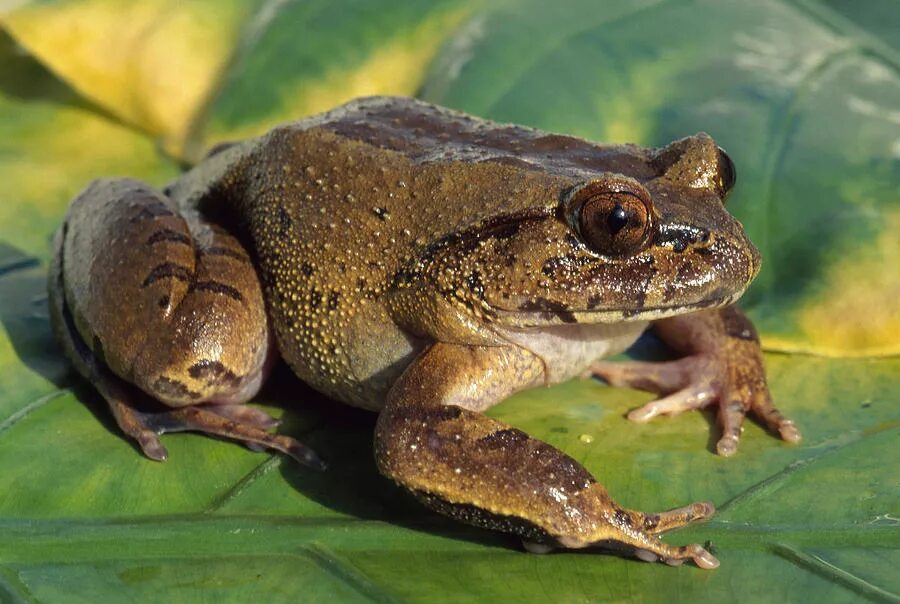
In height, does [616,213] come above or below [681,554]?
above

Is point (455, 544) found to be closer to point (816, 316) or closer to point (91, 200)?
point (816, 316)

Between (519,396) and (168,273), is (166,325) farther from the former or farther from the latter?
(519,396)

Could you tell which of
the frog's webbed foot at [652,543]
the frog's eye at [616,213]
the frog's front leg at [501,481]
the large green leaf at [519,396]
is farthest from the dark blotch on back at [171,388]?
the frog's eye at [616,213]

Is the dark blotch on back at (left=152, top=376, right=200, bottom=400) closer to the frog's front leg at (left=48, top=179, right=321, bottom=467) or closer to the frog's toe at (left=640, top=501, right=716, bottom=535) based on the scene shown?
the frog's front leg at (left=48, top=179, right=321, bottom=467)

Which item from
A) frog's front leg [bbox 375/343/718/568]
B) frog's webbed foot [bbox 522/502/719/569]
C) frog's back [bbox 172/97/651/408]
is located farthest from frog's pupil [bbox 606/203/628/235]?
frog's webbed foot [bbox 522/502/719/569]

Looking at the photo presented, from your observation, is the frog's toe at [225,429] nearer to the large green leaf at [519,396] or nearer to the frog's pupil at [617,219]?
the large green leaf at [519,396]

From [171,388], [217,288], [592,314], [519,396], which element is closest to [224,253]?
[217,288]
